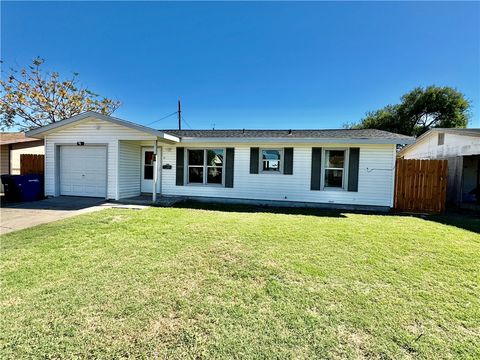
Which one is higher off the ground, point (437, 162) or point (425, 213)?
point (437, 162)

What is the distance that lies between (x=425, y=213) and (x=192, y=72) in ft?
54.4

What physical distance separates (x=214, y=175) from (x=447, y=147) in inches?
473

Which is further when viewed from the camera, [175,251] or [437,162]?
[437,162]

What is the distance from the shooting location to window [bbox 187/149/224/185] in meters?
10.8

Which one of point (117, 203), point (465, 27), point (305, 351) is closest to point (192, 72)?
point (117, 203)

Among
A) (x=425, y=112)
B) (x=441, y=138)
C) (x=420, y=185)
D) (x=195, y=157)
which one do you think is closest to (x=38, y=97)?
(x=195, y=157)

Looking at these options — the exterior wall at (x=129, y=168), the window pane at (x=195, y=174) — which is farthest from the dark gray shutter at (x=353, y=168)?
the exterior wall at (x=129, y=168)

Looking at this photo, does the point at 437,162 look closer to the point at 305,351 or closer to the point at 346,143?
the point at 346,143

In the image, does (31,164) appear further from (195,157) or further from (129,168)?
(195,157)

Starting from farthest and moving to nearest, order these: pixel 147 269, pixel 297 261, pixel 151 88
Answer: pixel 151 88, pixel 297 261, pixel 147 269

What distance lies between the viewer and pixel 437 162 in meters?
8.98

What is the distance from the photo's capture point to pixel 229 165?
10.6m

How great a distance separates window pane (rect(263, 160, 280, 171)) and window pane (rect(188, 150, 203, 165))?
299 centimetres

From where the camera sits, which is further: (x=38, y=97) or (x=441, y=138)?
(x=38, y=97)
